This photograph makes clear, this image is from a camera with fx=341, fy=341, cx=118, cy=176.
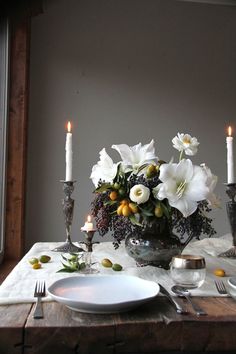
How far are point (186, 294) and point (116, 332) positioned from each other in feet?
0.72

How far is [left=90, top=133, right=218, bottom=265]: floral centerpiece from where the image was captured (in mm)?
899

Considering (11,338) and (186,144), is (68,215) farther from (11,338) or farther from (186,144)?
(11,338)

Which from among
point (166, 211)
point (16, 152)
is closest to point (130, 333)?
point (166, 211)

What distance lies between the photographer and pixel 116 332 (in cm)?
59

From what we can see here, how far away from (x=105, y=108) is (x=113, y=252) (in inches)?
60.5

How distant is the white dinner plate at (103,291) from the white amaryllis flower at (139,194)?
0.73ft

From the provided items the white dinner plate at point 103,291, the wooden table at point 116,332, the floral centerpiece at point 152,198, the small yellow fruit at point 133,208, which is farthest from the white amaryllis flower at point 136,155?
the wooden table at point 116,332

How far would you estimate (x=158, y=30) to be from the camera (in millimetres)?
2678

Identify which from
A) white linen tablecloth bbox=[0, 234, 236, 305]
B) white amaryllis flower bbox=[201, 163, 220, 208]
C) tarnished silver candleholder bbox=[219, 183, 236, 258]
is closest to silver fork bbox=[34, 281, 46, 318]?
white linen tablecloth bbox=[0, 234, 236, 305]

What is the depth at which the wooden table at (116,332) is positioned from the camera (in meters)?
0.58

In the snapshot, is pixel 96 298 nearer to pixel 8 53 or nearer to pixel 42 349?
pixel 42 349

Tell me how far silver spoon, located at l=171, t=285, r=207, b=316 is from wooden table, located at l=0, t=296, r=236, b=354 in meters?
0.02

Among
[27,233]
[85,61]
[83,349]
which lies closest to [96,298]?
[83,349]

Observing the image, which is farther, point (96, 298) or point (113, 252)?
point (113, 252)
